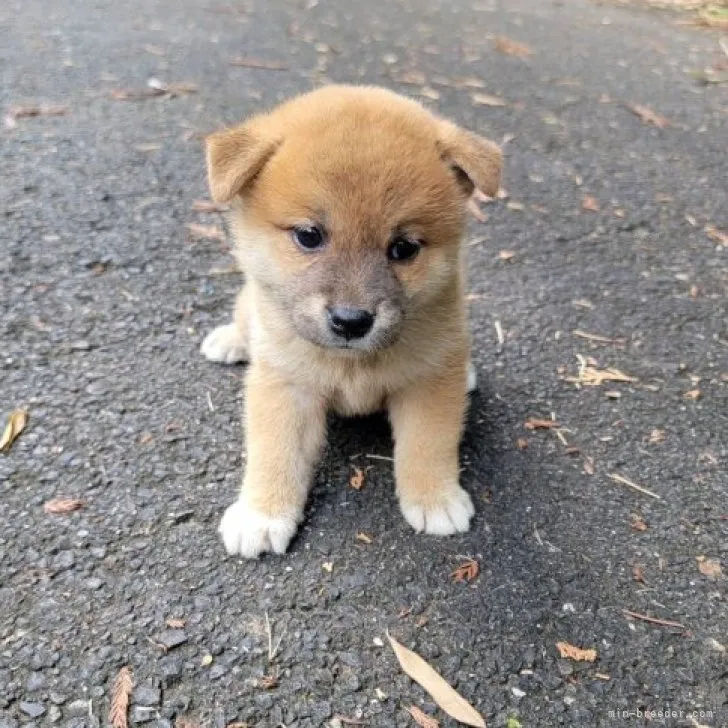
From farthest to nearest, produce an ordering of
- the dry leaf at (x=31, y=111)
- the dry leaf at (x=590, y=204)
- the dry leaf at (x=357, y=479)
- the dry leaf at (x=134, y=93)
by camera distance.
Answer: the dry leaf at (x=134, y=93), the dry leaf at (x=31, y=111), the dry leaf at (x=590, y=204), the dry leaf at (x=357, y=479)

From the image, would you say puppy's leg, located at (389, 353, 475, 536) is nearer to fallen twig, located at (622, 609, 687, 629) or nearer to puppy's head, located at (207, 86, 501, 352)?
puppy's head, located at (207, 86, 501, 352)

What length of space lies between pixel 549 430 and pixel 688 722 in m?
1.31

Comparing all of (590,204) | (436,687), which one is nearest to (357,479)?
(436,687)

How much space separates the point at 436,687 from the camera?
2295mm

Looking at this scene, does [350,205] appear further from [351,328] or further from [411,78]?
[411,78]

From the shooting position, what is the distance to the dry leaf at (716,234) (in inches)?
191

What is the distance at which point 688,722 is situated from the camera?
2248 millimetres

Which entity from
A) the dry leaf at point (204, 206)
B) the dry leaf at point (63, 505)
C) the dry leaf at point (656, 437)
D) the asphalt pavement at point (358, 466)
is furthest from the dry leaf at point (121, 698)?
the dry leaf at point (204, 206)

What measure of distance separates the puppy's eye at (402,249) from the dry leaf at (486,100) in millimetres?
4629

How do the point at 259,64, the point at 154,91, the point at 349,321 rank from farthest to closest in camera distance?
1. the point at 259,64
2. the point at 154,91
3. the point at 349,321

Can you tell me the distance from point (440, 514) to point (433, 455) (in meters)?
0.21

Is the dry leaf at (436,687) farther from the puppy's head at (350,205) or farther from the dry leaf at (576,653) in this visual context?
the puppy's head at (350,205)

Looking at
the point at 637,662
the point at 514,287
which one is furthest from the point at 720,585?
the point at 514,287

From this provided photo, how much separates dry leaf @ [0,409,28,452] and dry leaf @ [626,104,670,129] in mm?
5514
